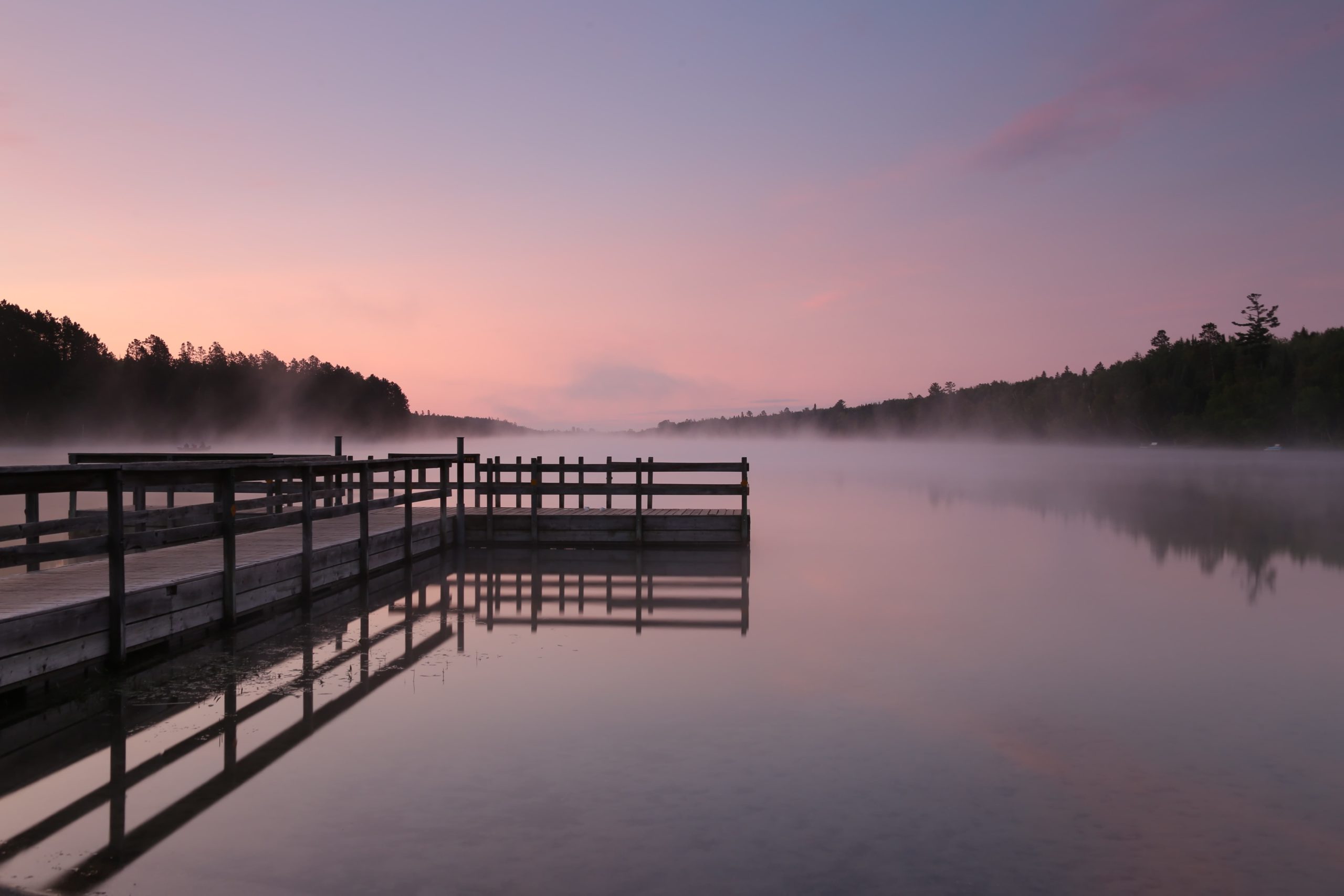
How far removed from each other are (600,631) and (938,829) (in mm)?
7888

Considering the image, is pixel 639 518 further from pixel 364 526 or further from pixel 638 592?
pixel 364 526

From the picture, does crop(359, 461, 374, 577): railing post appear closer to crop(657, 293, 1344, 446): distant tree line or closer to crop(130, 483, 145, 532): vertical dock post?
crop(130, 483, 145, 532): vertical dock post

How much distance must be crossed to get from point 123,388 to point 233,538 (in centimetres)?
15773

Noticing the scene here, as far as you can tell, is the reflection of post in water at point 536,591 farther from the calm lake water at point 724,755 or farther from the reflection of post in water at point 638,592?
the reflection of post in water at point 638,592

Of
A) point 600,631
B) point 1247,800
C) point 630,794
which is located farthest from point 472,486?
point 1247,800

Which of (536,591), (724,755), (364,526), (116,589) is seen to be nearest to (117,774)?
(116,589)

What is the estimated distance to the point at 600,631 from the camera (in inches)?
543

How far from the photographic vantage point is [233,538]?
492 inches

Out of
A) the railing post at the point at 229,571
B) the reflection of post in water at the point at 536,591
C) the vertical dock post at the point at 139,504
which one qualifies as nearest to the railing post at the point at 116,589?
the railing post at the point at 229,571

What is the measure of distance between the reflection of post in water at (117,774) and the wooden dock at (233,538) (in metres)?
0.82

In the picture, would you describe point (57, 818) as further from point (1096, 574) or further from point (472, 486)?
point (1096, 574)

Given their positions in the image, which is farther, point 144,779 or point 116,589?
point 116,589

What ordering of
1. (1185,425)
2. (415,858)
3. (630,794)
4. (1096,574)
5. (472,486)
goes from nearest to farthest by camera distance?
1. (415,858)
2. (630,794)
3. (1096,574)
4. (472,486)
5. (1185,425)

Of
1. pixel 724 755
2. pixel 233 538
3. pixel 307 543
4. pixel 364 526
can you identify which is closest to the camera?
pixel 724 755
